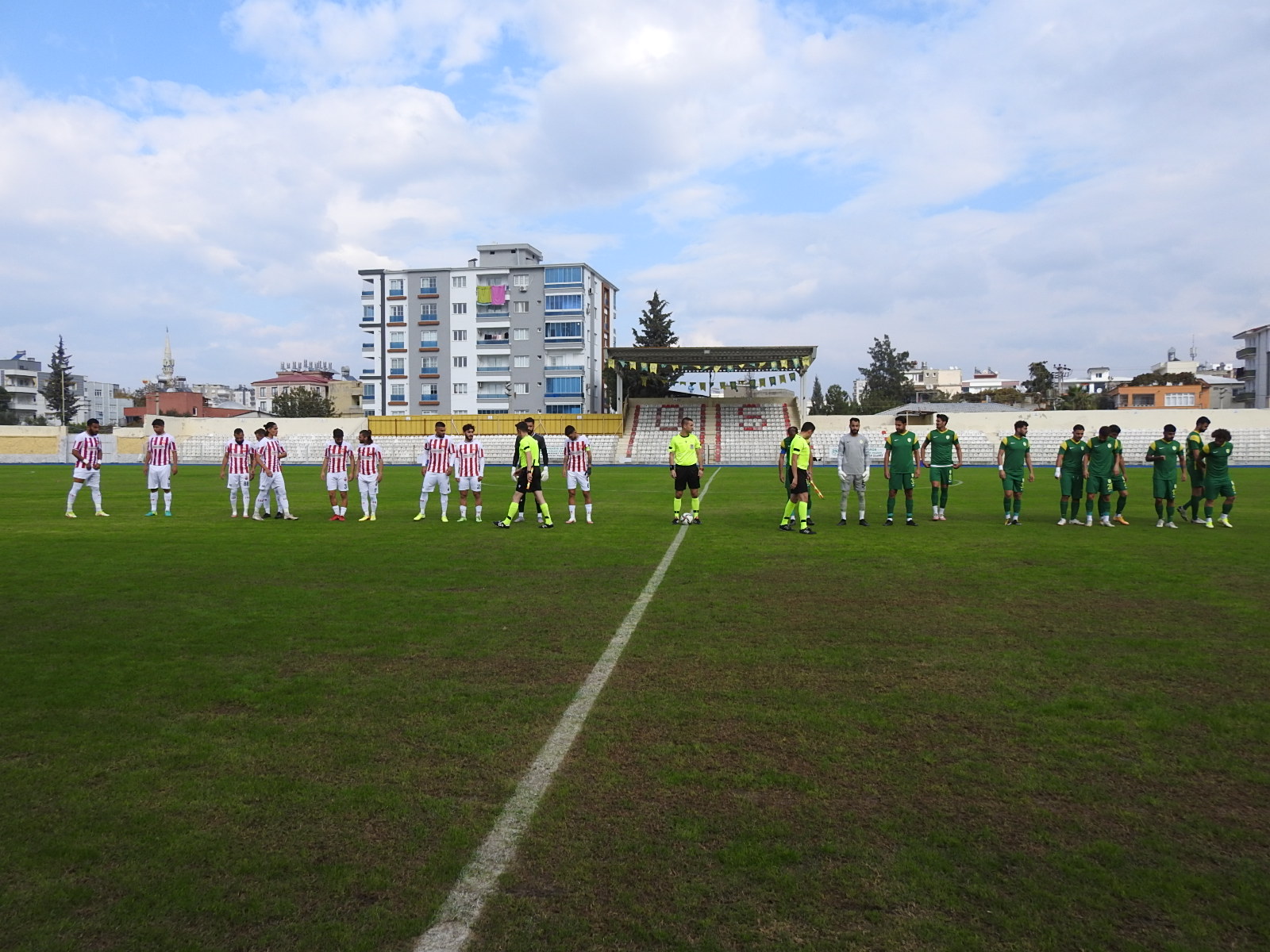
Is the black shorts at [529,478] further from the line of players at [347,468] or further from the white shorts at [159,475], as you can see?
the white shorts at [159,475]

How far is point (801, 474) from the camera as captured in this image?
1405cm

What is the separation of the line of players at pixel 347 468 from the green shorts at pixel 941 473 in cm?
636

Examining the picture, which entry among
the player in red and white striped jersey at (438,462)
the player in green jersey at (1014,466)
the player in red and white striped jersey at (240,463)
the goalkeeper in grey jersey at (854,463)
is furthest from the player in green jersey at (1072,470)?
the player in red and white striped jersey at (240,463)

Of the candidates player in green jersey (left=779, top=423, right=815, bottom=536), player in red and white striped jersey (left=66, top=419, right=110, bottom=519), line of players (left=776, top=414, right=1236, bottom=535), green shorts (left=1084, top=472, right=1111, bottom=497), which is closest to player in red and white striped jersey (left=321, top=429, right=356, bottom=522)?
player in red and white striped jersey (left=66, top=419, right=110, bottom=519)

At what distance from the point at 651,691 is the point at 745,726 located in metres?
0.81

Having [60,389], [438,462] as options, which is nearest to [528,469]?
[438,462]

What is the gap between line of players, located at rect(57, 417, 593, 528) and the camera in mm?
16141

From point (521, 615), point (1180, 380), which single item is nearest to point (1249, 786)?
point (521, 615)

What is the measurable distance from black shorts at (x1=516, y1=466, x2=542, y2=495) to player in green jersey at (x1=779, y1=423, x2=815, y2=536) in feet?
14.0

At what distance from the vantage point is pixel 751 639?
6.79m

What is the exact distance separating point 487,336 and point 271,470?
63.3 metres

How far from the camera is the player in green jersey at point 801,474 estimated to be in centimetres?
1391

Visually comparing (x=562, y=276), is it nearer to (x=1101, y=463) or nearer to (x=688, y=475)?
(x=688, y=475)

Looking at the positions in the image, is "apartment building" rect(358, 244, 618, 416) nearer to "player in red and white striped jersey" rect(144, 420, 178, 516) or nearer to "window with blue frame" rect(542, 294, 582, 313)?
"window with blue frame" rect(542, 294, 582, 313)
